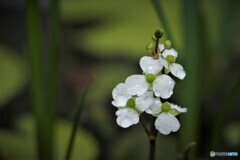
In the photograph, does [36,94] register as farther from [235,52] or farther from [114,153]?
[235,52]

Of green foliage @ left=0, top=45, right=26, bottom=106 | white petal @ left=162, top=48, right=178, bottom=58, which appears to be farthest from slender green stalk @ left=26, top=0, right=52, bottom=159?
green foliage @ left=0, top=45, right=26, bottom=106

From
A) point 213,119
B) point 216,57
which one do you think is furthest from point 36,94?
point 216,57

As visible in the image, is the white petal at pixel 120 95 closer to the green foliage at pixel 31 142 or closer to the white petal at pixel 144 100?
the white petal at pixel 144 100

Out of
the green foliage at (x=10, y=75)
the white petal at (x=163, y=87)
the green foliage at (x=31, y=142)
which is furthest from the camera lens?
the green foliage at (x=10, y=75)

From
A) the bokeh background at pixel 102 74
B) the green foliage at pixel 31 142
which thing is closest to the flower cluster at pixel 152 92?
the bokeh background at pixel 102 74

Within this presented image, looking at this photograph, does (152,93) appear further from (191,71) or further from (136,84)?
(191,71)

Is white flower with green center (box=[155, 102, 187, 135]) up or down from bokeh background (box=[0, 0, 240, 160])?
up

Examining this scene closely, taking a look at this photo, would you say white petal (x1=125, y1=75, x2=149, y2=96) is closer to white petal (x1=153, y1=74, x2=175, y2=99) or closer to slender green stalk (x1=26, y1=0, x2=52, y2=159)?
white petal (x1=153, y1=74, x2=175, y2=99)
